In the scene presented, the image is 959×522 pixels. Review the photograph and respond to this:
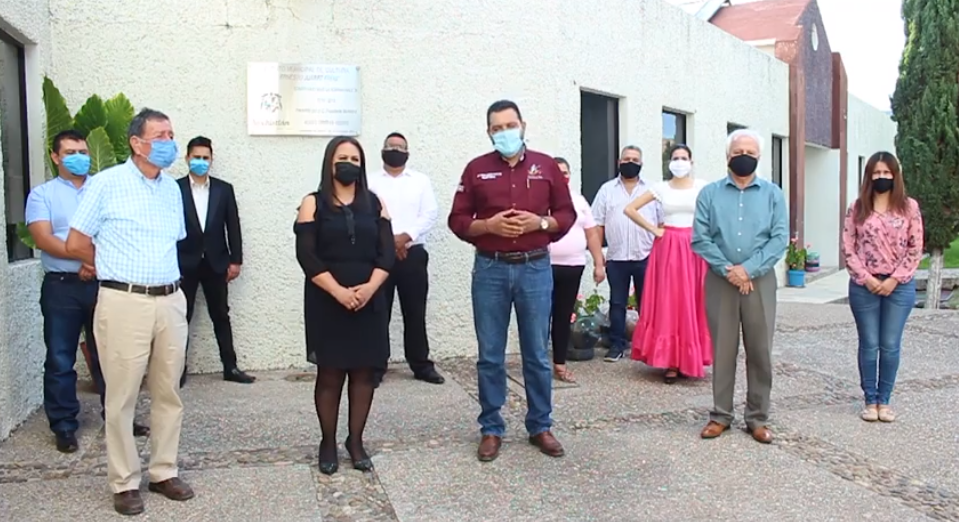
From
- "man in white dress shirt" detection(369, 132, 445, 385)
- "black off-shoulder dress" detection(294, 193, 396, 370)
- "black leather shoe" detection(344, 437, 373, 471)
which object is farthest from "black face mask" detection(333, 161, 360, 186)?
→ "man in white dress shirt" detection(369, 132, 445, 385)

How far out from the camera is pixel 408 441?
17.3 feet

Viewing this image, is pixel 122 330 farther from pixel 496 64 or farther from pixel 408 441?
pixel 496 64

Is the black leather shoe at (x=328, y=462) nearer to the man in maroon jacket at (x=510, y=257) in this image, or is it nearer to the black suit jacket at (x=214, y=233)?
the man in maroon jacket at (x=510, y=257)

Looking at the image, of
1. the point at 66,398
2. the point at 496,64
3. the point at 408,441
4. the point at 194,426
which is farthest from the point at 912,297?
the point at 66,398

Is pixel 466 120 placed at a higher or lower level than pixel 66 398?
higher

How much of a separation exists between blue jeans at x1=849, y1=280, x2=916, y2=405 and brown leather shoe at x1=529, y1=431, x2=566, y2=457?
7.33ft

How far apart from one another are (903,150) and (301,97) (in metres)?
9.24

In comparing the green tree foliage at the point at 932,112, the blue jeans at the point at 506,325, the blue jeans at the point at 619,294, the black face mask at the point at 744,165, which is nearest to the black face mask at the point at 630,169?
the blue jeans at the point at 619,294

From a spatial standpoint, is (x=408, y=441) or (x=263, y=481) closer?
(x=263, y=481)

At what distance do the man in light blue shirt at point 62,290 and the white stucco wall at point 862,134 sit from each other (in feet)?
55.4

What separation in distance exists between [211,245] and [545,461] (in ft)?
10.5

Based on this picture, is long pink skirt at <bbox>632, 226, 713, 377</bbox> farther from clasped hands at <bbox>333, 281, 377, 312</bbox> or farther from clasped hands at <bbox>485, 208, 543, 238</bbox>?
clasped hands at <bbox>333, 281, 377, 312</bbox>

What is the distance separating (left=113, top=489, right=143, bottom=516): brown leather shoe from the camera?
414cm

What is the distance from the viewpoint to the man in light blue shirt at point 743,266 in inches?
A: 211
